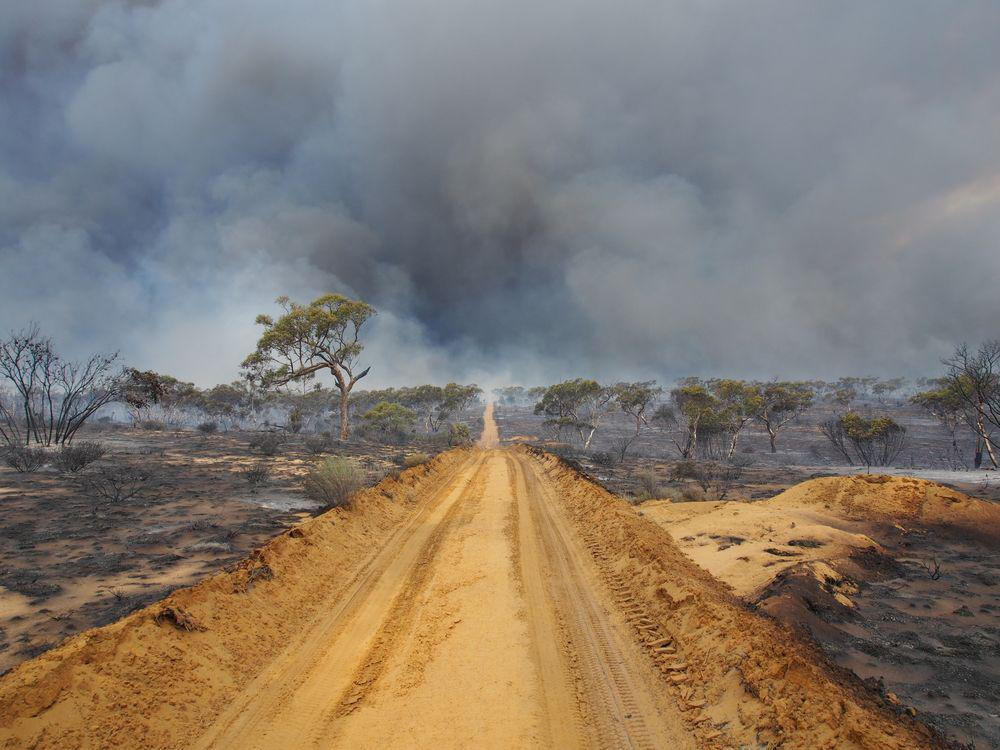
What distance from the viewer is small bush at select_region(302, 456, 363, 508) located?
14.3m

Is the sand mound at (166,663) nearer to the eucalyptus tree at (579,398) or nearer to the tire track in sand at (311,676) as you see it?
the tire track in sand at (311,676)

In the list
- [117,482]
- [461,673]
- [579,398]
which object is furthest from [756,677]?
[579,398]

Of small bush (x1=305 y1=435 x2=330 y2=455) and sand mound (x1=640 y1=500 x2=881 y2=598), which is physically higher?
small bush (x1=305 y1=435 x2=330 y2=455)

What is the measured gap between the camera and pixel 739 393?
50.6 metres

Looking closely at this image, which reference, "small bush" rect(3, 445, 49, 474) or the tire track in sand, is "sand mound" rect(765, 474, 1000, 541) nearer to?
the tire track in sand

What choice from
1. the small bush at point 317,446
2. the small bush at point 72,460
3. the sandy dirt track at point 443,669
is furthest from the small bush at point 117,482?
the small bush at point 317,446

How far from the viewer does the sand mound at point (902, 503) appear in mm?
12648

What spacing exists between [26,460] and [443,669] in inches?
1044

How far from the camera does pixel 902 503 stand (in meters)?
14.2

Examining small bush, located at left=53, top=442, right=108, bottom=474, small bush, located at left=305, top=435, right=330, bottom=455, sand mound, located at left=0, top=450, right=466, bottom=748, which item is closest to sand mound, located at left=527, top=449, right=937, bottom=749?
sand mound, located at left=0, top=450, right=466, bottom=748

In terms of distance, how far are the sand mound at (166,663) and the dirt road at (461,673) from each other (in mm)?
449

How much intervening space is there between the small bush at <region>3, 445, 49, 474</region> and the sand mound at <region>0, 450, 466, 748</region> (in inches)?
829

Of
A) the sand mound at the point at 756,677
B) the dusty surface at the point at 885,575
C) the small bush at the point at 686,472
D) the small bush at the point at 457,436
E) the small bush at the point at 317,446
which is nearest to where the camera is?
the sand mound at the point at 756,677

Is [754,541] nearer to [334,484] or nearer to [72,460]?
[334,484]
